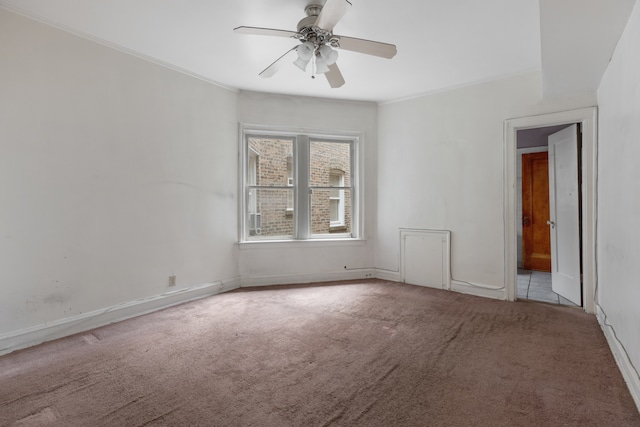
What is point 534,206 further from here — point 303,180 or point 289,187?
point 289,187

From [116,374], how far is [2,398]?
0.56 metres

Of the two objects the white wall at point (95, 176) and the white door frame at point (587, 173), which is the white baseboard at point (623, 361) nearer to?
the white door frame at point (587, 173)

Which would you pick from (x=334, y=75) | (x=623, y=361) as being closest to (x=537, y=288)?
(x=623, y=361)

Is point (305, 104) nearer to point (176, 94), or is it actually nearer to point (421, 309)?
point (176, 94)

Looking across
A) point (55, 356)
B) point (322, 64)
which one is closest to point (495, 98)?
point (322, 64)

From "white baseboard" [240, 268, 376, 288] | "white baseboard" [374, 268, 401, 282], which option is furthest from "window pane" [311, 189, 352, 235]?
"white baseboard" [374, 268, 401, 282]

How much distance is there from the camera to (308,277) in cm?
446

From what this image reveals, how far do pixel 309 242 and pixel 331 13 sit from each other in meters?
2.95

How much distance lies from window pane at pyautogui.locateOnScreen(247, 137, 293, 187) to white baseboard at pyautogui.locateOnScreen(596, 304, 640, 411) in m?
3.65

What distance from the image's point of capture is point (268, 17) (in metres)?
2.48

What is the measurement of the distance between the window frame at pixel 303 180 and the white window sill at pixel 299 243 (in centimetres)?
3

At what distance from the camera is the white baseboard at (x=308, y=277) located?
4270 millimetres

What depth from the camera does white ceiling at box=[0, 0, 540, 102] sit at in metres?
2.34

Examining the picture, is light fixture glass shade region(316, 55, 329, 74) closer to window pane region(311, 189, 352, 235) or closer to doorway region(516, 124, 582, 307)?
window pane region(311, 189, 352, 235)
